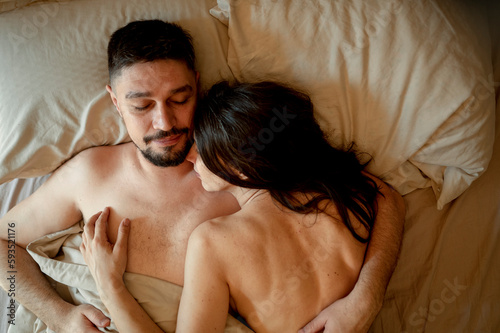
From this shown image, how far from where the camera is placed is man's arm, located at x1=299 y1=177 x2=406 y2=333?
1153 millimetres

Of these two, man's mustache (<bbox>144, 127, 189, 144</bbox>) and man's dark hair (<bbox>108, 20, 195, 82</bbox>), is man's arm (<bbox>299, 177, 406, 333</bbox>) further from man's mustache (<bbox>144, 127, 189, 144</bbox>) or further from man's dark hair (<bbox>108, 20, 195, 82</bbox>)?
man's dark hair (<bbox>108, 20, 195, 82</bbox>)

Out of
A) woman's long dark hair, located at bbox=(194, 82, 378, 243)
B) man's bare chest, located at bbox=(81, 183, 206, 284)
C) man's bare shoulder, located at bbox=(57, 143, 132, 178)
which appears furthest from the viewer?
man's bare shoulder, located at bbox=(57, 143, 132, 178)

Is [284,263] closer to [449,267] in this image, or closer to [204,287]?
[204,287]

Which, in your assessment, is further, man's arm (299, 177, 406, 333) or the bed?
the bed

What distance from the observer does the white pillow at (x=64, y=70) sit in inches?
Result: 55.8

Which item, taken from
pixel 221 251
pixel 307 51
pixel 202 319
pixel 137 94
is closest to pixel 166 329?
pixel 202 319

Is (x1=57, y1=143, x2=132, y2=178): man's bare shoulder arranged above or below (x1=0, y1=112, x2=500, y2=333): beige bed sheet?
above

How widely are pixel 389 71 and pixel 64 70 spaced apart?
118 centimetres

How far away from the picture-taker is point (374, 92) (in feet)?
4.52

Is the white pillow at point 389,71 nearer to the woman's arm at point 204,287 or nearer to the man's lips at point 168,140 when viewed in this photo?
the man's lips at point 168,140

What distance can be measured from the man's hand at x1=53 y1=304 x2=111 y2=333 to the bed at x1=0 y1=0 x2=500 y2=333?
1.07 feet

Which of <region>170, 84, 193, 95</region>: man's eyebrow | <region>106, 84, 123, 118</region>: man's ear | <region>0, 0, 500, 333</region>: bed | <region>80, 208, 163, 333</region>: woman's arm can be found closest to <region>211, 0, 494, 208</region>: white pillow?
<region>0, 0, 500, 333</region>: bed

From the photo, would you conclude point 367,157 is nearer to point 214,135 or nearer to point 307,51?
point 307,51

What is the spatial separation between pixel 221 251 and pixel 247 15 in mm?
869
